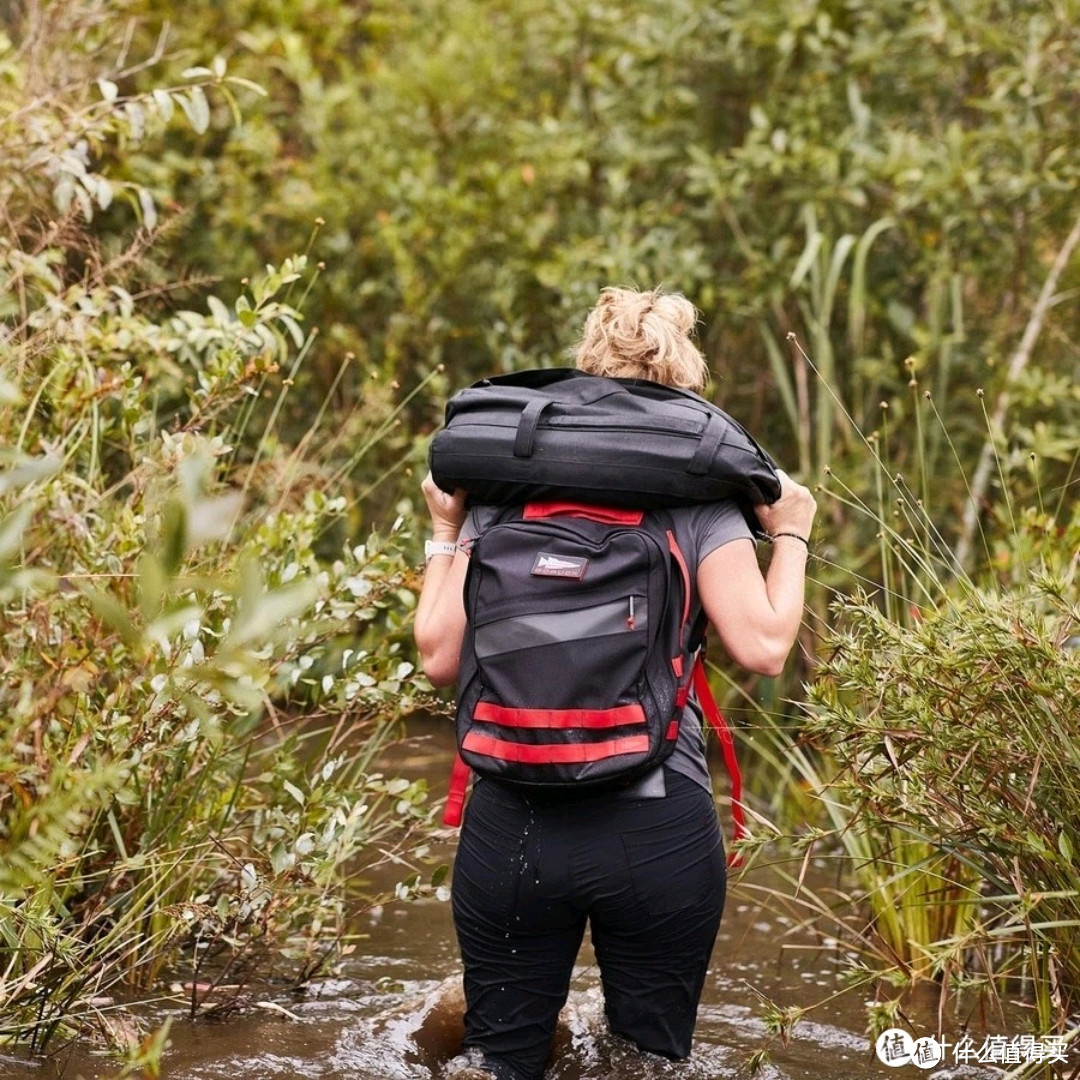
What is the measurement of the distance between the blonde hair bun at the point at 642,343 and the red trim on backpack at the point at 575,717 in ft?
2.52

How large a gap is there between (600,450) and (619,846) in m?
0.79

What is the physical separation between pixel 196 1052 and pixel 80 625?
100cm

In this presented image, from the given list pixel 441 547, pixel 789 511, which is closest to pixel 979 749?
pixel 789 511

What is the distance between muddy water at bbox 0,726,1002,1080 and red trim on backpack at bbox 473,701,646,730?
694 mm

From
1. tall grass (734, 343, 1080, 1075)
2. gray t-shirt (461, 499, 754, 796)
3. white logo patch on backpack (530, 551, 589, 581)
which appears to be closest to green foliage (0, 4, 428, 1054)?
white logo patch on backpack (530, 551, 589, 581)

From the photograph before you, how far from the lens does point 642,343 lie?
3152 millimetres

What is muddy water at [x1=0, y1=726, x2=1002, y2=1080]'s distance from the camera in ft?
10.5

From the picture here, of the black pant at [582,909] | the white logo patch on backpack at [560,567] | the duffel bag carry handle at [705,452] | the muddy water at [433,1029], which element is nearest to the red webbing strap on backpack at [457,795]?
the black pant at [582,909]

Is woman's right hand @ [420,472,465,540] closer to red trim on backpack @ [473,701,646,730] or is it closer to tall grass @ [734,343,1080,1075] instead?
red trim on backpack @ [473,701,646,730]

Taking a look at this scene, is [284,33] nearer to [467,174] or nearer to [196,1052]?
[467,174]

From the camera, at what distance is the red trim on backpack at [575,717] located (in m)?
2.79

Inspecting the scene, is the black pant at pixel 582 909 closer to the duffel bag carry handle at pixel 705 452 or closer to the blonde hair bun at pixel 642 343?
the duffel bag carry handle at pixel 705 452

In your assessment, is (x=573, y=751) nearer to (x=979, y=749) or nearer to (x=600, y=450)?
(x=600, y=450)

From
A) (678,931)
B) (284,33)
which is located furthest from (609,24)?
(678,931)
